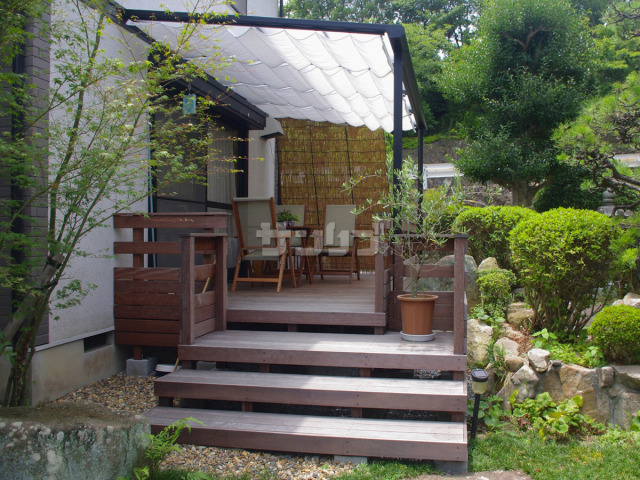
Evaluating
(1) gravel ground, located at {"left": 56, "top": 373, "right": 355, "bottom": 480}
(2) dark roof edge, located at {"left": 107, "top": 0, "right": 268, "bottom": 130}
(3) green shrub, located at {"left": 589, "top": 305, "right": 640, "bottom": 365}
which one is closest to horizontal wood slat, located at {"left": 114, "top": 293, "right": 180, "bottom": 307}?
(1) gravel ground, located at {"left": 56, "top": 373, "right": 355, "bottom": 480}

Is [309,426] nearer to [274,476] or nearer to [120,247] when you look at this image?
[274,476]

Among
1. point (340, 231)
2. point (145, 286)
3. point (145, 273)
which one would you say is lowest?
point (145, 286)

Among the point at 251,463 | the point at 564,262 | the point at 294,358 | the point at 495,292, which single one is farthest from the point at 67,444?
the point at 495,292

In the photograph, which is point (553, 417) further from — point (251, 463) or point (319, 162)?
point (319, 162)

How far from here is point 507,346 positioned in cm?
412

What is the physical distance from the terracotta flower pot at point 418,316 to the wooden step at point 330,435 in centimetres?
80

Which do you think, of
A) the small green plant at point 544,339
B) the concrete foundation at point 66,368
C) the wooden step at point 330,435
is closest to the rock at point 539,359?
the small green plant at point 544,339

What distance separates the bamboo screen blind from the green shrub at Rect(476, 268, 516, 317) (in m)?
4.09

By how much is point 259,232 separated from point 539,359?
2.90m

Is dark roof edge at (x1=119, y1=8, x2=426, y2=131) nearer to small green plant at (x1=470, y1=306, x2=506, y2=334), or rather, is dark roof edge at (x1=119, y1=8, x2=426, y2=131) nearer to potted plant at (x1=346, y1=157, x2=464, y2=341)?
potted plant at (x1=346, y1=157, x2=464, y2=341)

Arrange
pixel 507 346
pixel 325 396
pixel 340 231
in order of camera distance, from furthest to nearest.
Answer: pixel 340 231
pixel 507 346
pixel 325 396

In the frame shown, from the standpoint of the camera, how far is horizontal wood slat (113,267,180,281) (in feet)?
13.7

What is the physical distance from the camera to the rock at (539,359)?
374 cm

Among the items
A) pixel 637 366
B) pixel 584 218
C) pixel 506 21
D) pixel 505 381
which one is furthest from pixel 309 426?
pixel 506 21
